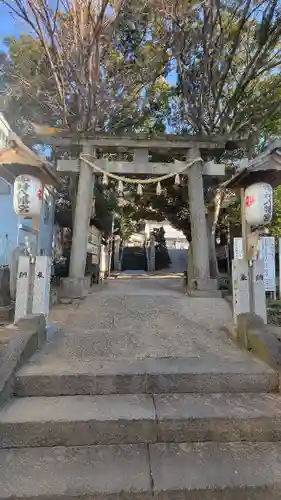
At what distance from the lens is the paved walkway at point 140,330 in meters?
3.81

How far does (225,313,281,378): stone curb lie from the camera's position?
3.34 metres

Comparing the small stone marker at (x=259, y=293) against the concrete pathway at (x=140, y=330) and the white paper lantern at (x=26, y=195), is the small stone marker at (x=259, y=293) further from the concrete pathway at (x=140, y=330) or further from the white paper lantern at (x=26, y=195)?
the white paper lantern at (x=26, y=195)

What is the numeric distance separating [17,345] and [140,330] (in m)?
1.91

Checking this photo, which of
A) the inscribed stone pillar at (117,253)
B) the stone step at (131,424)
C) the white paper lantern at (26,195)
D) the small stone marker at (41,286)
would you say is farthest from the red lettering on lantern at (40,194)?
the inscribed stone pillar at (117,253)

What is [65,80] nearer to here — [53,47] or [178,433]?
[53,47]

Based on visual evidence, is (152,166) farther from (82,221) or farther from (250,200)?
(250,200)

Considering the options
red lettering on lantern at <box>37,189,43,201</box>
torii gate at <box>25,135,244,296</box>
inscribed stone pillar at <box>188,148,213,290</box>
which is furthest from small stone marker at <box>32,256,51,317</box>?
inscribed stone pillar at <box>188,148,213,290</box>

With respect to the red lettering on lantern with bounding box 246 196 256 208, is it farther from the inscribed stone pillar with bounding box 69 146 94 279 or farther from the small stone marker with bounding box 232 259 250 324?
the inscribed stone pillar with bounding box 69 146 94 279

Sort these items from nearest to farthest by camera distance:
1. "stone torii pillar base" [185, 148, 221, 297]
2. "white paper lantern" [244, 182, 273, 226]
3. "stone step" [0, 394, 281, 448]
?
"stone step" [0, 394, 281, 448] < "white paper lantern" [244, 182, 273, 226] < "stone torii pillar base" [185, 148, 221, 297]

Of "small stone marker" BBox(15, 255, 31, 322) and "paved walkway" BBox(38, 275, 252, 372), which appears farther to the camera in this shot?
"small stone marker" BBox(15, 255, 31, 322)

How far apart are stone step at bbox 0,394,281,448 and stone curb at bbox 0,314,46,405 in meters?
0.23

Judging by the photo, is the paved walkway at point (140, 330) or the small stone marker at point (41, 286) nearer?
the paved walkway at point (140, 330)

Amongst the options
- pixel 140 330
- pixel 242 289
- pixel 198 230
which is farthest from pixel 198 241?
pixel 140 330

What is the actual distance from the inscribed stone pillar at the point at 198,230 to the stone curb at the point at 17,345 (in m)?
4.67
